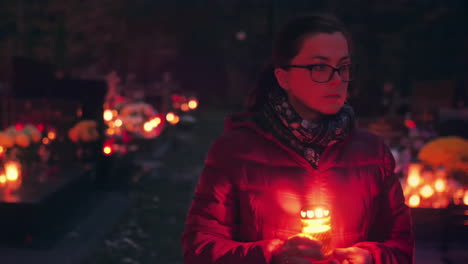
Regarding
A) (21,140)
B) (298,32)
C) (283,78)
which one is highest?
(298,32)

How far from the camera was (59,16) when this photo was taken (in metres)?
24.4

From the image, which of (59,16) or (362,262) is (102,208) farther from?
(59,16)

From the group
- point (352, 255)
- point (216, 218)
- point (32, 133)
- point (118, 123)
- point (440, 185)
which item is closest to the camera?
point (352, 255)

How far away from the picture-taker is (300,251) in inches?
76.1

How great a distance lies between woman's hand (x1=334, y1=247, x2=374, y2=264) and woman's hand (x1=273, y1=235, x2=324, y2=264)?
20 cm

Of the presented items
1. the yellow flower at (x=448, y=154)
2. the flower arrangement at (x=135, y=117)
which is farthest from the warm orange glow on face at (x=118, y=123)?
the yellow flower at (x=448, y=154)

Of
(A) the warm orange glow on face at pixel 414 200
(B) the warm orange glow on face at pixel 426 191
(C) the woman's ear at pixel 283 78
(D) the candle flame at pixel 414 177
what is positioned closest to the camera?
(C) the woman's ear at pixel 283 78

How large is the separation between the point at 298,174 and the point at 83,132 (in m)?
8.53

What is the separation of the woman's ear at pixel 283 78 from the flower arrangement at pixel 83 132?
840 centimetres

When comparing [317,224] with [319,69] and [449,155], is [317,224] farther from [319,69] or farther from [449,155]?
[449,155]

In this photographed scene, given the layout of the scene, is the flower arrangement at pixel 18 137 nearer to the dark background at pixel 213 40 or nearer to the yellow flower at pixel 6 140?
the yellow flower at pixel 6 140

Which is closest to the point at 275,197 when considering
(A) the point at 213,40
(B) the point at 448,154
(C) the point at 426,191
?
(C) the point at 426,191

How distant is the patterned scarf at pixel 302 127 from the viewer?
216cm

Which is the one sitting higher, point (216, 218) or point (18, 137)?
point (18, 137)
